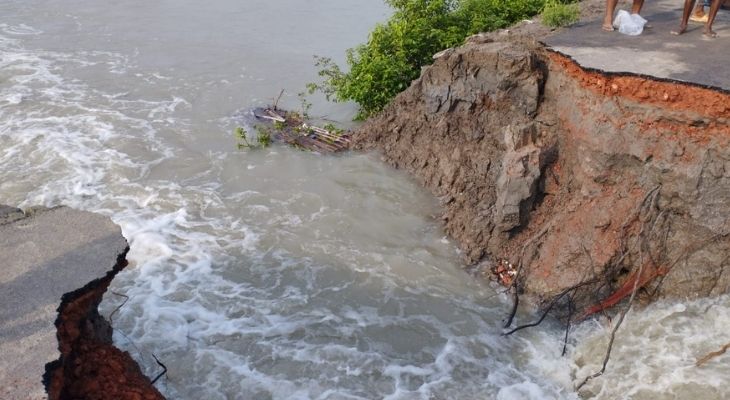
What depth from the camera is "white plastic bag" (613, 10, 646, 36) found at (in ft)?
27.5

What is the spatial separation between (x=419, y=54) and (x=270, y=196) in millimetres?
Result: 3645

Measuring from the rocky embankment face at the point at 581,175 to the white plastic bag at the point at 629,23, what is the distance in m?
1.39

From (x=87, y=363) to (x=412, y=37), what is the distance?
7.55 m

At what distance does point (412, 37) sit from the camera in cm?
1032

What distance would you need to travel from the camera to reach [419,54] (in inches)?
412

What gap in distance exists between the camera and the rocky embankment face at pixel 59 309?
4.07 meters

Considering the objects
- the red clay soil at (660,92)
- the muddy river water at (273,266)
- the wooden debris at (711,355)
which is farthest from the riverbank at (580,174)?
the wooden debris at (711,355)

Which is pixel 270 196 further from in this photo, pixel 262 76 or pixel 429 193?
pixel 262 76

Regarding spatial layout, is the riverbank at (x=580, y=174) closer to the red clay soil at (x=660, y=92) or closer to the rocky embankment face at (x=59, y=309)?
the red clay soil at (x=660, y=92)

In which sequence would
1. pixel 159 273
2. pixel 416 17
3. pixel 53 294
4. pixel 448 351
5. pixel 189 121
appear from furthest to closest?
pixel 189 121, pixel 416 17, pixel 159 273, pixel 448 351, pixel 53 294

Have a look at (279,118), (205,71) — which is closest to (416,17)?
(279,118)

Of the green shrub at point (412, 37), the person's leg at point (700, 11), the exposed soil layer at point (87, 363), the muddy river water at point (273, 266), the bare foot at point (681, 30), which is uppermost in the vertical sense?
the person's leg at point (700, 11)

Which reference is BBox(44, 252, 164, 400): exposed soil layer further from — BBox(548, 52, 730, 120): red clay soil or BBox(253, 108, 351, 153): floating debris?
Result: BBox(253, 108, 351, 153): floating debris

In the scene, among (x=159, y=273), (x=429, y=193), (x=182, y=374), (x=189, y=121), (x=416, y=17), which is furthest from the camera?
(x=189, y=121)
